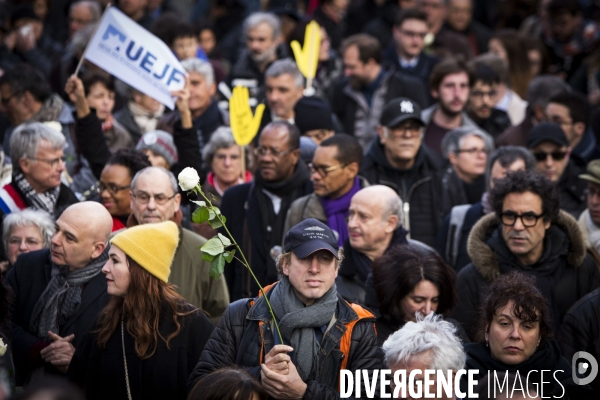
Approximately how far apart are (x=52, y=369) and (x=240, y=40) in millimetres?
8694

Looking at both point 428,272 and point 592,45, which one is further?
point 592,45

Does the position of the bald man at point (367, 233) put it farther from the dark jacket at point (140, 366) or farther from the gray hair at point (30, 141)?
the gray hair at point (30, 141)

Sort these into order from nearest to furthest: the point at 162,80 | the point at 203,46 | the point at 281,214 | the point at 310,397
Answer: the point at 310,397
the point at 281,214
the point at 162,80
the point at 203,46

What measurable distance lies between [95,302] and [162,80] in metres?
3.25

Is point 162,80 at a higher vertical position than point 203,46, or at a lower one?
lower

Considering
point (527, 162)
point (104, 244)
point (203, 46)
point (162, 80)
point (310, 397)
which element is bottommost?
point (310, 397)

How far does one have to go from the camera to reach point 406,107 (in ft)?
29.6

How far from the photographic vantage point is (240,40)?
14.5 metres

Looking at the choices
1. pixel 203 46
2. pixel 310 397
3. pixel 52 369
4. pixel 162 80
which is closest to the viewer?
pixel 310 397

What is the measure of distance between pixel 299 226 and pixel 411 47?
734cm

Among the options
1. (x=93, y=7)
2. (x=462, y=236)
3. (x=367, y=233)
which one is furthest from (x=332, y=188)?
(x=93, y=7)

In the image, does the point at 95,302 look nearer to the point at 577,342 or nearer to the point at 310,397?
the point at 310,397

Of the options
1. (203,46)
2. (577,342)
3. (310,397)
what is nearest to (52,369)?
(310,397)

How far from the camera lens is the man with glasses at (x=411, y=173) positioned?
871 centimetres
